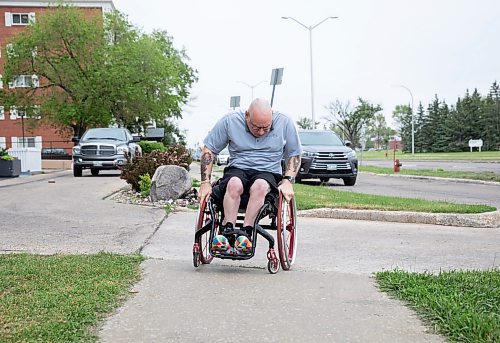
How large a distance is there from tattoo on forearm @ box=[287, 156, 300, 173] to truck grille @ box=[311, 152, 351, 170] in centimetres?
1355

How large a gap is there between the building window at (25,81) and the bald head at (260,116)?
3904 centimetres

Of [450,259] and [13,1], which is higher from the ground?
[13,1]

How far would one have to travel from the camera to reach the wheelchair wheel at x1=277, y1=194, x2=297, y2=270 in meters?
5.55

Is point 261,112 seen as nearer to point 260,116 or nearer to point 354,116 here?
point 260,116

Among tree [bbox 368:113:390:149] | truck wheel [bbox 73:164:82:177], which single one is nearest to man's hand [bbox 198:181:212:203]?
truck wheel [bbox 73:164:82:177]

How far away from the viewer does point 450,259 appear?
6.47m

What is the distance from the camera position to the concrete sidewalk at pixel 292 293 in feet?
12.5

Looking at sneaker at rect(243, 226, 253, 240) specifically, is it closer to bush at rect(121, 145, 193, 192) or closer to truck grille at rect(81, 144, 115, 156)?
bush at rect(121, 145, 193, 192)

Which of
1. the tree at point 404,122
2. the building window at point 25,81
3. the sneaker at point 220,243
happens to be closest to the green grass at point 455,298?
the sneaker at point 220,243

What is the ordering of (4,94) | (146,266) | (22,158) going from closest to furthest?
(146,266), (22,158), (4,94)

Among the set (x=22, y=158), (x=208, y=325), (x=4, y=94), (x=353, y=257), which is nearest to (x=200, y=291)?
(x=208, y=325)

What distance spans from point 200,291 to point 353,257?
2.16 m

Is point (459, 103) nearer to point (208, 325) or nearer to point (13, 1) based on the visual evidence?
point (13, 1)

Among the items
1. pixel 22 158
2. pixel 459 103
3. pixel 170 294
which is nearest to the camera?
pixel 170 294
